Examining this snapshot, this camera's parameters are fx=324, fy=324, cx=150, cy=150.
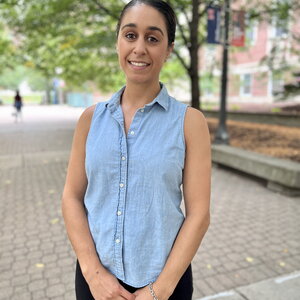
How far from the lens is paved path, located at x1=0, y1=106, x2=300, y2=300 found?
317cm

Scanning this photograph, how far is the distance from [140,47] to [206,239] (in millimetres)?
3250

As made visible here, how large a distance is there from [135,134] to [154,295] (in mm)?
657

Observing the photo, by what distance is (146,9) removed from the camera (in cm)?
131

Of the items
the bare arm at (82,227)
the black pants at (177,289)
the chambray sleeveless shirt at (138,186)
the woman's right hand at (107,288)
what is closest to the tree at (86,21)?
the bare arm at (82,227)

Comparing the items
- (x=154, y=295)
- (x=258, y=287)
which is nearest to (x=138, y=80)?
(x=154, y=295)

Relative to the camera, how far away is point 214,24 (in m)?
8.58

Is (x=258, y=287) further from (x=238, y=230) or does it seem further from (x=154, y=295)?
(x=154, y=295)

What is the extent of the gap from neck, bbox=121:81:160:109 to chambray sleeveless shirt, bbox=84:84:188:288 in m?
0.05

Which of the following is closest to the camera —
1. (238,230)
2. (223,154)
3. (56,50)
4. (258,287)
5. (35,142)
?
(258,287)

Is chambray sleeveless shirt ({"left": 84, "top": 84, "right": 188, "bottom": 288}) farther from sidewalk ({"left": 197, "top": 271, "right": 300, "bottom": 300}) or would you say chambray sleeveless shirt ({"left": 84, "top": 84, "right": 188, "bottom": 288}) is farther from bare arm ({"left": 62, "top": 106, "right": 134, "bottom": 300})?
sidewalk ({"left": 197, "top": 271, "right": 300, "bottom": 300})

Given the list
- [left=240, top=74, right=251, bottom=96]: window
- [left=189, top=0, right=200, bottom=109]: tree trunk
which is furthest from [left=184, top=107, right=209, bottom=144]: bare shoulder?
[left=240, top=74, right=251, bottom=96]: window

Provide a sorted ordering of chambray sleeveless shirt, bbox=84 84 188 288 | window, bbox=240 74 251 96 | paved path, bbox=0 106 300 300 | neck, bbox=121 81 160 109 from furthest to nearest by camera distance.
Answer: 1. window, bbox=240 74 251 96
2. paved path, bbox=0 106 300 300
3. neck, bbox=121 81 160 109
4. chambray sleeveless shirt, bbox=84 84 188 288

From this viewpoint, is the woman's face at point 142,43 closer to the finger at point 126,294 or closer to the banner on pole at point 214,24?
the finger at point 126,294

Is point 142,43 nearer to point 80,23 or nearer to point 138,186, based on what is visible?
point 138,186
